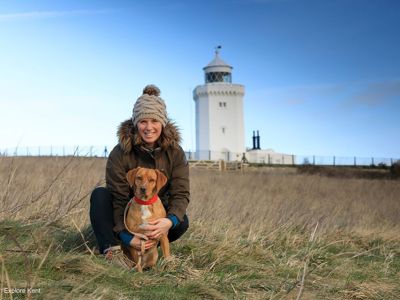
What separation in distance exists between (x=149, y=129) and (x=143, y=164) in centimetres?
31

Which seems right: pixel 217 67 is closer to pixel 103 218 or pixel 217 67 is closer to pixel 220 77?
pixel 220 77

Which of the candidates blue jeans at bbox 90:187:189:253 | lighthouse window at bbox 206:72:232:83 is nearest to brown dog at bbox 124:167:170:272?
blue jeans at bbox 90:187:189:253

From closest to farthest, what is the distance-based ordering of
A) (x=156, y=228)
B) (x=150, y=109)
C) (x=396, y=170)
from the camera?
(x=156, y=228)
(x=150, y=109)
(x=396, y=170)

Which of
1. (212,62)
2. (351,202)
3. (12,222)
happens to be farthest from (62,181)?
(212,62)

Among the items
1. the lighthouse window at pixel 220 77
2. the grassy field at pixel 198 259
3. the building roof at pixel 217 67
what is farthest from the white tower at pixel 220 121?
the grassy field at pixel 198 259

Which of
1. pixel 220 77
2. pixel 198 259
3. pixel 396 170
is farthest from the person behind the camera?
pixel 220 77

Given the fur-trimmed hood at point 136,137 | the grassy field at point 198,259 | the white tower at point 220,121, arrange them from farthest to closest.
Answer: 1. the white tower at point 220,121
2. the fur-trimmed hood at point 136,137
3. the grassy field at point 198,259

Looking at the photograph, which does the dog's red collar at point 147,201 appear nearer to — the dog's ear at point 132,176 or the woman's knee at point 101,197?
the dog's ear at point 132,176

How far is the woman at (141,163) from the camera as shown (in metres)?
3.68

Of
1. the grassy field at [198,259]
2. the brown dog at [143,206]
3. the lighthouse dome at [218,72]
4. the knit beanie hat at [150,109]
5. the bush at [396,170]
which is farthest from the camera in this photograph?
the lighthouse dome at [218,72]

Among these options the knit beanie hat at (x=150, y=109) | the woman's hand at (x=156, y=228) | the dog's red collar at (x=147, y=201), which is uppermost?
the knit beanie hat at (x=150, y=109)

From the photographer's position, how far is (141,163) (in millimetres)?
3805

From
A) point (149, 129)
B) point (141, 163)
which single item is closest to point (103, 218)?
point (141, 163)

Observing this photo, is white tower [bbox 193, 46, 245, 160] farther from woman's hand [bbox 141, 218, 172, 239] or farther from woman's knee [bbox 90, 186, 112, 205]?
woman's hand [bbox 141, 218, 172, 239]
